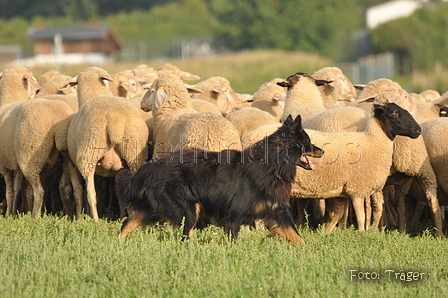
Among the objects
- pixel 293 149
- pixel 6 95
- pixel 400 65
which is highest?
pixel 293 149

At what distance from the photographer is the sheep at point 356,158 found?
690 cm

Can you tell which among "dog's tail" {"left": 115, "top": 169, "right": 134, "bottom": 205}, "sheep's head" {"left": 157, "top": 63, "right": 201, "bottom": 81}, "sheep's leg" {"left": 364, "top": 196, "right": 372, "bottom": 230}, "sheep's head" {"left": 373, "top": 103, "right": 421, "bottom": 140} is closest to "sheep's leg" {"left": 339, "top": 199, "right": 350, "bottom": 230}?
"sheep's leg" {"left": 364, "top": 196, "right": 372, "bottom": 230}

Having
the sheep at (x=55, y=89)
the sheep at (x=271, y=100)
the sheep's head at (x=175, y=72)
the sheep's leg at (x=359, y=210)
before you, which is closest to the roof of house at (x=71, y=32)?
the sheep's head at (x=175, y=72)

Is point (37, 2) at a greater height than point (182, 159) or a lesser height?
lesser

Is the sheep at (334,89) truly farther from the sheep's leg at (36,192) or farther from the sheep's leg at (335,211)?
the sheep's leg at (36,192)

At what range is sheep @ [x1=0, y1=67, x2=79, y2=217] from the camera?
7879mm

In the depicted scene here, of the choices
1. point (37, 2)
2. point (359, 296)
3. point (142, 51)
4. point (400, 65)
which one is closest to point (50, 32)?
point (142, 51)

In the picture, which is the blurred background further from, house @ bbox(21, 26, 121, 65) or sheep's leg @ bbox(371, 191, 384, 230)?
sheep's leg @ bbox(371, 191, 384, 230)

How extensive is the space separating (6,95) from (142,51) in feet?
130

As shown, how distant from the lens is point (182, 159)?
246 inches

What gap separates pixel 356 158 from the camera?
6984 mm

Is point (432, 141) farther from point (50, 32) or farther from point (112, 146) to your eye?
point (50, 32)

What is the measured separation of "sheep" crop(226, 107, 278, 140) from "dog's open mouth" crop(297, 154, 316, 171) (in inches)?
62.8

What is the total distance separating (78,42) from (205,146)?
49558 millimetres
